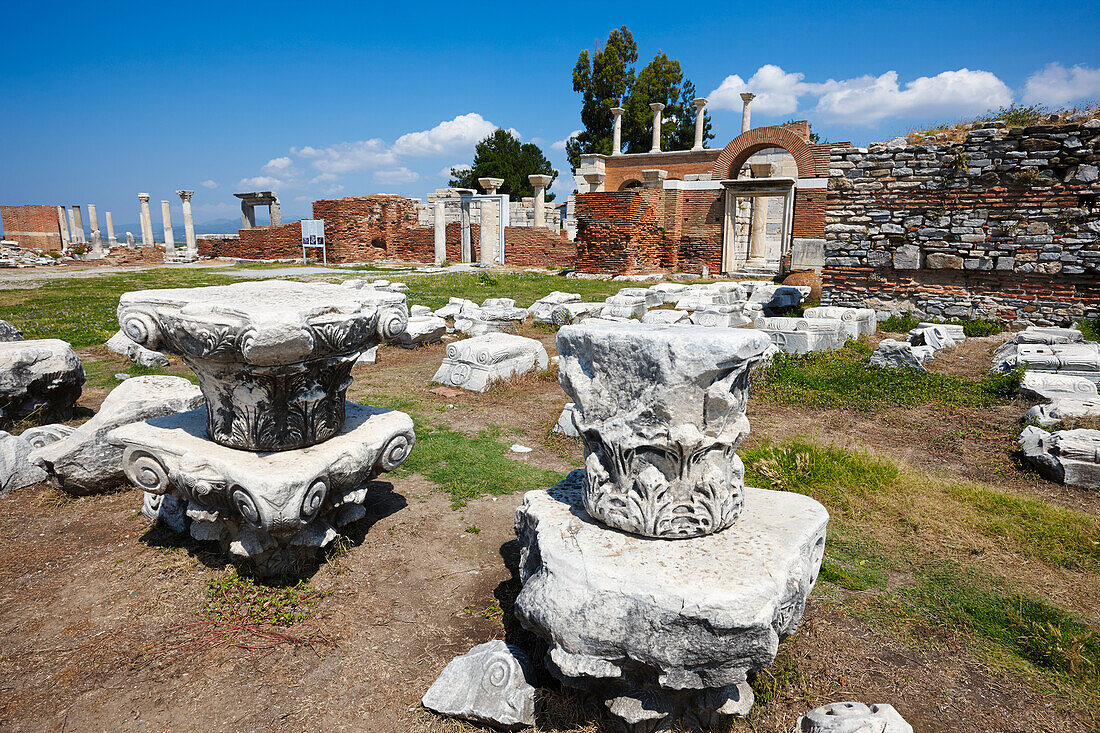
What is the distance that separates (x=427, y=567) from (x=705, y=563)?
65.1 inches

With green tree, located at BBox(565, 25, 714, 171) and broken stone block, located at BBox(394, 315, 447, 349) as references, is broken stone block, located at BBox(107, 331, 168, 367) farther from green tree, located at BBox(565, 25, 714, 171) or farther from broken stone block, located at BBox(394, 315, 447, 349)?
green tree, located at BBox(565, 25, 714, 171)

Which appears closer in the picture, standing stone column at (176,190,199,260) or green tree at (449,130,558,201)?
standing stone column at (176,190,199,260)

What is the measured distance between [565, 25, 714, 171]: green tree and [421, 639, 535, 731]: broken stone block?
35.2 meters

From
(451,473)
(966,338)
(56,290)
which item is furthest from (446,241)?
(451,473)

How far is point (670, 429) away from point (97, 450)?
12.4ft

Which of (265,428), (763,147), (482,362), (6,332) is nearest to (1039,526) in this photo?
(265,428)

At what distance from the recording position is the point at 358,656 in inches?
101

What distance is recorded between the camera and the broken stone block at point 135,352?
7.16 meters

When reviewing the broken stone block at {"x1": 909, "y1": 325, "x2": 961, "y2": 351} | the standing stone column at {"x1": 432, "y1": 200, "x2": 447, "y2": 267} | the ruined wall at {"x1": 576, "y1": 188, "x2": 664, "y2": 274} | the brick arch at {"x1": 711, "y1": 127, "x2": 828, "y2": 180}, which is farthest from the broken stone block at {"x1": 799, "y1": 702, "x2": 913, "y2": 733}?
the standing stone column at {"x1": 432, "y1": 200, "x2": 447, "y2": 267}

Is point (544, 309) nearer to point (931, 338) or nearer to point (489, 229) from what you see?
point (931, 338)

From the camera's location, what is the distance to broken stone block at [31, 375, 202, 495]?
384 centimetres

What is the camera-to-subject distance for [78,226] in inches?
1212

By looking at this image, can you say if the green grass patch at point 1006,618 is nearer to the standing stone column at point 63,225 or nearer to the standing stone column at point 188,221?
the standing stone column at point 188,221

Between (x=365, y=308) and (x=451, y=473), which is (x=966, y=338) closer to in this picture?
(x=451, y=473)
